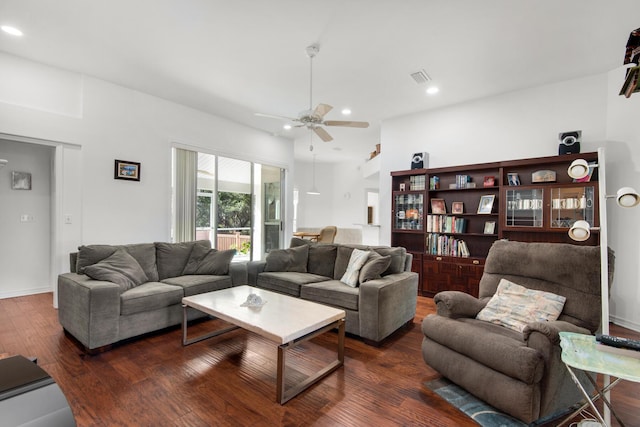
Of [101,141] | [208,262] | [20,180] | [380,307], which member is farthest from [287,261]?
[20,180]

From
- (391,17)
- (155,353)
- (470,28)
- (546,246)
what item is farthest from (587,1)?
(155,353)

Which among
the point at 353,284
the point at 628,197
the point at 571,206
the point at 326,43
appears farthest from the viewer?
the point at 571,206

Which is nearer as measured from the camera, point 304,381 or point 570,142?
point 304,381

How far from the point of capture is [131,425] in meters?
1.73

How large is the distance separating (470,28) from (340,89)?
1.78 metres

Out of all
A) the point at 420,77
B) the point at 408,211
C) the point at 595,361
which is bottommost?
the point at 595,361

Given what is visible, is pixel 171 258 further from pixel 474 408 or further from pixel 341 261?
pixel 474 408

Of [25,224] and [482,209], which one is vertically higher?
[482,209]

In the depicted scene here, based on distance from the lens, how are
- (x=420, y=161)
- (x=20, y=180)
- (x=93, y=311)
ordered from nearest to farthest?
1. (x=93, y=311)
2. (x=20, y=180)
3. (x=420, y=161)

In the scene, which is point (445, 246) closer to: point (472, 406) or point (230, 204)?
point (472, 406)

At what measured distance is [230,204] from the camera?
5699mm

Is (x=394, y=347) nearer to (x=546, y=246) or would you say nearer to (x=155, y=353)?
(x=546, y=246)

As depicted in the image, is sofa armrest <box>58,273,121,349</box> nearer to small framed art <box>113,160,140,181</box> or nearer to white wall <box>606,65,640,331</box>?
small framed art <box>113,160,140,181</box>

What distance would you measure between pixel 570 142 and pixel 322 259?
3.43m
